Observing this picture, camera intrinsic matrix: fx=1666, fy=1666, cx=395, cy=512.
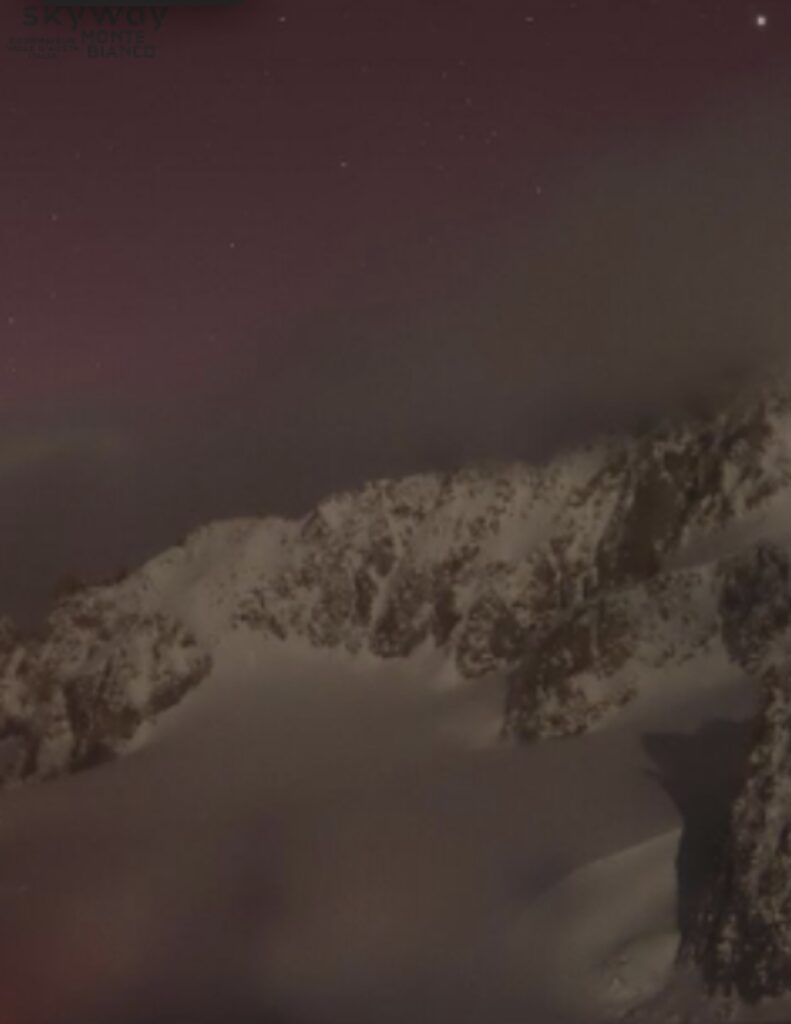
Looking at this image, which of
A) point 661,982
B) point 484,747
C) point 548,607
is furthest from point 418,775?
point 548,607

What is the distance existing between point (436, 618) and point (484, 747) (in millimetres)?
42048

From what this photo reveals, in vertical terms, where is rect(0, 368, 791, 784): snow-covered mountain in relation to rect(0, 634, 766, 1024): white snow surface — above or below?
above

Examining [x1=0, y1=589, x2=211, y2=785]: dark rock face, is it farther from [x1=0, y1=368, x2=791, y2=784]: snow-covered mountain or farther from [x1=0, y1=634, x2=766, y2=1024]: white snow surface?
[x1=0, y1=634, x2=766, y2=1024]: white snow surface

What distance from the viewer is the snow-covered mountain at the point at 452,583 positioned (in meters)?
94.8

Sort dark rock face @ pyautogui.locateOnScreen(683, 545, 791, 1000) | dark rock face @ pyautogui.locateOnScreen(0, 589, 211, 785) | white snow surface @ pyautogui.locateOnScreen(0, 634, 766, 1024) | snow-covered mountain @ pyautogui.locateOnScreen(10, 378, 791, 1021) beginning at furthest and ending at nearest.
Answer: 1. dark rock face @ pyautogui.locateOnScreen(0, 589, 211, 785)
2. snow-covered mountain @ pyautogui.locateOnScreen(10, 378, 791, 1021)
3. white snow surface @ pyautogui.locateOnScreen(0, 634, 766, 1024)
4. dark rock face @ pyautogui.locateOnScreen(683, 545, 791, 1000)

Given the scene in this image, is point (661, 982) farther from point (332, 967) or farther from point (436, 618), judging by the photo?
point (436, 618)

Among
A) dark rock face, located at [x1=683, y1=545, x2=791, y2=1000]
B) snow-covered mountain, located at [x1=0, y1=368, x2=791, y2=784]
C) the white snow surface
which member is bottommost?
the white snow surface

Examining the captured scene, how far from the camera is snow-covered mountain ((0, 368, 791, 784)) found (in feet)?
311

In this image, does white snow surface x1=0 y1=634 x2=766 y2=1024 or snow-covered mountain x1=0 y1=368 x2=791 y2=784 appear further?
snow-covered mountain x1=0 y1=368 x2=791 y2=784

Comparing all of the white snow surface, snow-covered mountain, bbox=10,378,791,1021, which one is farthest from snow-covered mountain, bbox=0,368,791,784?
the white snow surface

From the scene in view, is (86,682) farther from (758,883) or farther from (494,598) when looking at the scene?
(758,883)

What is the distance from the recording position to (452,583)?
128 metres

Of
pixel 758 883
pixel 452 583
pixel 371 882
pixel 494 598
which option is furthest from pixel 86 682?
pixel 758 883

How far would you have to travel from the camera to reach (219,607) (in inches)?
5418
